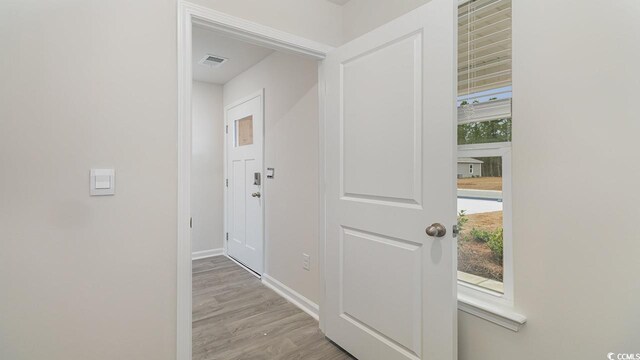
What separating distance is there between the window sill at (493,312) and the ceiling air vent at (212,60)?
3072 millimetres

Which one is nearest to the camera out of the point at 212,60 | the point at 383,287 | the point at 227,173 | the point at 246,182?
the point at 383,287

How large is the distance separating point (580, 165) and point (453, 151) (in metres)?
0.44

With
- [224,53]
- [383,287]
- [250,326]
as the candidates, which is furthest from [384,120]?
[224,53]

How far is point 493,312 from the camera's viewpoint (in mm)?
1327

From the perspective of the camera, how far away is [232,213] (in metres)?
3.94

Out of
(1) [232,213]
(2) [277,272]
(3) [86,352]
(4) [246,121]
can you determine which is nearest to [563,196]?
(3) [86,352]

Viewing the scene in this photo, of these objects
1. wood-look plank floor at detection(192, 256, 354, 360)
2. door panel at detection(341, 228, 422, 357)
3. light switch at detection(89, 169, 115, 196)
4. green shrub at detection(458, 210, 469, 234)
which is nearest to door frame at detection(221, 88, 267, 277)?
wood-look plank floor at detection(192, 256, 354, 360)

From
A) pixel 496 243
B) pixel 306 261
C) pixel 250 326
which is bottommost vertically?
pixel 250 326

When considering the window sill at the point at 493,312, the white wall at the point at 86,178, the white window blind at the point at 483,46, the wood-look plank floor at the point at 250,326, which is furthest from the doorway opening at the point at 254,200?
the white window blind at the point at 483,46

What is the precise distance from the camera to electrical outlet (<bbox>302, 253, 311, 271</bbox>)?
2.52 metres

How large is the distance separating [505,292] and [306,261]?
1539mm

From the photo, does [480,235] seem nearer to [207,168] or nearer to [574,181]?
[574,181]

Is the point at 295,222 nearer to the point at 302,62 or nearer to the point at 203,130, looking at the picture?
the point at 302,62

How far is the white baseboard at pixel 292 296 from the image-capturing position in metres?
Result: 2.47
